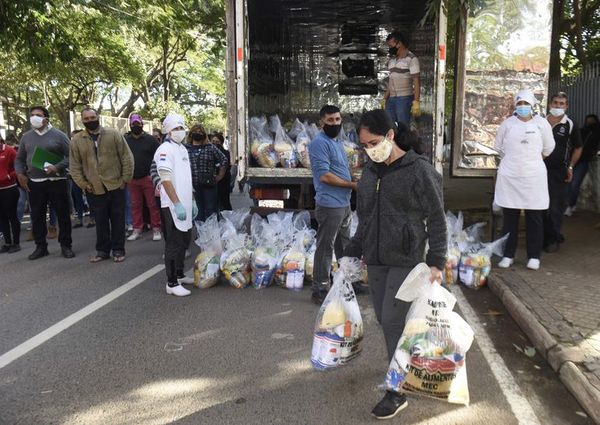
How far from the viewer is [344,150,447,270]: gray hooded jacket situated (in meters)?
2.79

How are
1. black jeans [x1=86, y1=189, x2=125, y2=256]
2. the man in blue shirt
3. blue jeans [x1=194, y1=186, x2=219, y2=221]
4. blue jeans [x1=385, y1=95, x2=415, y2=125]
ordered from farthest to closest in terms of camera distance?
blue jeans [x1=194, y1=186, x2=219, y2=221]
blue jeans [x1=385, y1=95, x2=415, y2=125]
black jeans [x1=86, y1=189, x2=125, y2=256]
the man in blue shirt

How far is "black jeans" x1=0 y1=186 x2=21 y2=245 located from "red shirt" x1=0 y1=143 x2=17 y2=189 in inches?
3.5

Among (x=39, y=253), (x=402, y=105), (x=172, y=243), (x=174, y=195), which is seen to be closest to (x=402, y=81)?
(x=402, y=105)

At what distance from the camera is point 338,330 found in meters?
3.15

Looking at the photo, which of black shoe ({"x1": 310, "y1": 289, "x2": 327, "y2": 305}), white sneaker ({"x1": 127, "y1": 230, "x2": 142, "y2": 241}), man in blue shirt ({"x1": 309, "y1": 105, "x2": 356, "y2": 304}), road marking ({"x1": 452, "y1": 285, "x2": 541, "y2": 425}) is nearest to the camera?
road marking ({"x1": 452, "y1": 285, "x2": 541, "y2": 425})

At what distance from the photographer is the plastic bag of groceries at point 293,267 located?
5379mm

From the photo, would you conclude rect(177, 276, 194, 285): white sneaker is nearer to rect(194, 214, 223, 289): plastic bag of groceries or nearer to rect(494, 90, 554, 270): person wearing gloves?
rect(194, 214, 223, 289): plastic bag of groceries

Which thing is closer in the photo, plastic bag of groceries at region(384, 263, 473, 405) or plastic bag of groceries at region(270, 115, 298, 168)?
plastic bag of groceries at region(384, 263, 473, 405)

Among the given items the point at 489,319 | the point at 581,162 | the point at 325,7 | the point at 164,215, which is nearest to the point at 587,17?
the point at 581,162

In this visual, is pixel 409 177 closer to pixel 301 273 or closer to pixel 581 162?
pixel 301 273

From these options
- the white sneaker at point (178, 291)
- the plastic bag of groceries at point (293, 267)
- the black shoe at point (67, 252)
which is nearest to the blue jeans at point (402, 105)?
the plastic bag of groceries at point (293, 267)

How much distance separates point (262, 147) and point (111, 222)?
7.32 feet

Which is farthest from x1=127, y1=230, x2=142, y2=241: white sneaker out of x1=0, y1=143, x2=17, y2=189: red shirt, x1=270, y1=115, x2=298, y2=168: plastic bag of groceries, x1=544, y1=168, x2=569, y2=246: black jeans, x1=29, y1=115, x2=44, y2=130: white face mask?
x1=544, y1=168, x2=569, y2=246: black jeans

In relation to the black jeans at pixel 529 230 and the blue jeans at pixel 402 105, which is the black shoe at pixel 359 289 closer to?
the black jeans at pixel 529 230
